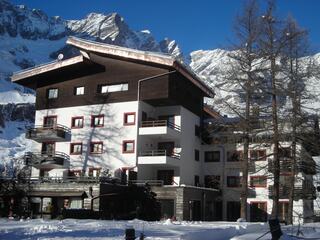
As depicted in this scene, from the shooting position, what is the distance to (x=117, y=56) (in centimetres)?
4469

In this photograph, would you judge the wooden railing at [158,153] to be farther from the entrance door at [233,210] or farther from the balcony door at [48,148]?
the balcony door at [48,148]

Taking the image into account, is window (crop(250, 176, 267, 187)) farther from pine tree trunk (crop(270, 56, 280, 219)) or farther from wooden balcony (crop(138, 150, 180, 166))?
pine tree trunk (crop(270, 56, 280, 219))

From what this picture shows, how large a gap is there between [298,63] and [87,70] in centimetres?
2038

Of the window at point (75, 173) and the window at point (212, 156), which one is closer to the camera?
the window at point (75, 173)

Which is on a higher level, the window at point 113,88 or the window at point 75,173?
the window at point 113,88

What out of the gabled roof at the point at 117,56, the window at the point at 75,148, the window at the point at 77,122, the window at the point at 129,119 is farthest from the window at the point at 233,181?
the window at the point at 77,122

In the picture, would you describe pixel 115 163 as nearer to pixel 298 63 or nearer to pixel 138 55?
pixel 138 55

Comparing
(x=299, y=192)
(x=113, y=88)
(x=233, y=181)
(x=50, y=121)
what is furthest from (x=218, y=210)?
(x=50, y=121)

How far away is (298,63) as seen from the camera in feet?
110

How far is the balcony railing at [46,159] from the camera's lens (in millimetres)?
45438

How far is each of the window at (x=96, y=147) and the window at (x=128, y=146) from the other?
2.40 m

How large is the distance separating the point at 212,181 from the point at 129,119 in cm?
1057

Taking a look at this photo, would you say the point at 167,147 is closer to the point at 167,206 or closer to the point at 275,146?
the point at 167,206

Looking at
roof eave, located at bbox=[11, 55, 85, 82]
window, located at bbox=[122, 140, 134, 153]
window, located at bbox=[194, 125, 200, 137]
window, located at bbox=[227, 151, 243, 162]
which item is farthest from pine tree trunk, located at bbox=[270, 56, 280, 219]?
roof eave, located at bbox=[11, 55, 85, 82]
